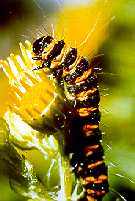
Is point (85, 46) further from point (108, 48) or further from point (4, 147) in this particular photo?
point (4, 147)

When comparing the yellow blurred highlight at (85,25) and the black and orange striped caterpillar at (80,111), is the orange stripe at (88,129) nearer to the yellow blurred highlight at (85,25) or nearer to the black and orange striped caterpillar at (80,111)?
the black and orange striped caterpillar at (80,111)

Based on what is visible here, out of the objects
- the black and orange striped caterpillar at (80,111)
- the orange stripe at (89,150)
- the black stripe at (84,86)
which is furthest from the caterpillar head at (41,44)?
the orange stripe at (89,150)

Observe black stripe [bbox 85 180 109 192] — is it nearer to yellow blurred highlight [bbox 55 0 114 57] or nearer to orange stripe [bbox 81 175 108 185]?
orange stripe [bbox 81 175 108 185]

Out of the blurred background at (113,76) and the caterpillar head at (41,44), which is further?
the blurred background at (113,76)

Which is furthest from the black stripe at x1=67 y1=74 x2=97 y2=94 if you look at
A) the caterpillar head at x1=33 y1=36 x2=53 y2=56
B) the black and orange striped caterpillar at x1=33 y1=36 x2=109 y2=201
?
the caterpillar head at x1=33 y1=36 x2=53 y2=56

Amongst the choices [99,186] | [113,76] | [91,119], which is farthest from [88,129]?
[113,76]

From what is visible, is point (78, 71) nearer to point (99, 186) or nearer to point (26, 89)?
point (26, 89)

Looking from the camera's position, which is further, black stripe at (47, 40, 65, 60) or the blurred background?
the blurred background
